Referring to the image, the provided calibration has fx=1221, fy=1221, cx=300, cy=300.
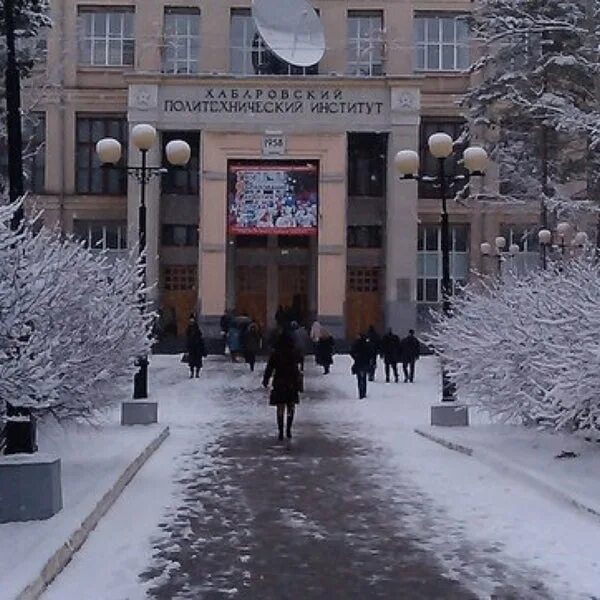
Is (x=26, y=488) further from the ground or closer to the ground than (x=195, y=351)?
closer to the ground

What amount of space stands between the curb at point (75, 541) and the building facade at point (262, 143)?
117 feet

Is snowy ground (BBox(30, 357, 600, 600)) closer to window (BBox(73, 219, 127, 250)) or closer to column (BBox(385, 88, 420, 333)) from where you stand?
column (BBox(385, 88, 420, 333))

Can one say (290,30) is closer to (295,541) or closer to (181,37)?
(181,37)

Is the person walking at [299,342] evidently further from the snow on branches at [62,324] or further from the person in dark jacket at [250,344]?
the snow on branches at [62,324]

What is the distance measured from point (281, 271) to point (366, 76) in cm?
931

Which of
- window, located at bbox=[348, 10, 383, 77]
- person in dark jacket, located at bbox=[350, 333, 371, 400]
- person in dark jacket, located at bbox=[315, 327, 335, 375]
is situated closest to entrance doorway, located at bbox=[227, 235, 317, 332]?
window, located at bbox=[348, 10, 383, 77]

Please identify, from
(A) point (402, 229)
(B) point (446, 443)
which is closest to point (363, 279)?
(A) point (402, 229)

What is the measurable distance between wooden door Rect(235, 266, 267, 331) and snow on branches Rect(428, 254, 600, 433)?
3171 centimetres

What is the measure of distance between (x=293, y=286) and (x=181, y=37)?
39.9 feet

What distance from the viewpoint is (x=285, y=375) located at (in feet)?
60.3

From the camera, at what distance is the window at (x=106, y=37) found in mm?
54750

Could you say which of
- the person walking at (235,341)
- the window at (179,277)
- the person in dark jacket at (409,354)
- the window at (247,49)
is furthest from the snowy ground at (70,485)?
the window at (247,49)

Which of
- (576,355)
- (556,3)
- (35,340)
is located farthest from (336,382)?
(35,340)

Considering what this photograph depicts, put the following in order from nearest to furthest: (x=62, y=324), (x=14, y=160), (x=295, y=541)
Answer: (x=295, y=541) → (x=14, y=160) → (x=62, y=324)
